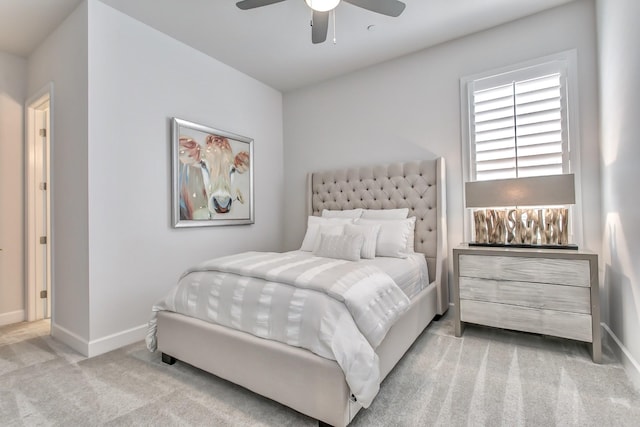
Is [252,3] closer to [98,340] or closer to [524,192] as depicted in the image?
[524,192]

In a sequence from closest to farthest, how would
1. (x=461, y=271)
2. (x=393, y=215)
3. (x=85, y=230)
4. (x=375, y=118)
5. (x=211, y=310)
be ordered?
(x=211, y=310) < (x=85, y=230) < (x=461, y=271) < (x=393, y=215) < (x=375, y=118)

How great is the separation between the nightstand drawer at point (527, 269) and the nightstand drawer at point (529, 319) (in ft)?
0.75

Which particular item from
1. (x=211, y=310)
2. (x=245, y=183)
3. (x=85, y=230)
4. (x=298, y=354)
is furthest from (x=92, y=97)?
(x=298, y=354)

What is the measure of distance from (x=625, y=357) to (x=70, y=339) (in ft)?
13.7

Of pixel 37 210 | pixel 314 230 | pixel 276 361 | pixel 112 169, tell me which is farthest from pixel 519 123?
pixel 37 210

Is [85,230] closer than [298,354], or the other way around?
[298,354]

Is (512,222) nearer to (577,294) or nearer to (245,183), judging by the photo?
(577,294)

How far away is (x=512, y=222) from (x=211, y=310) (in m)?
2.60

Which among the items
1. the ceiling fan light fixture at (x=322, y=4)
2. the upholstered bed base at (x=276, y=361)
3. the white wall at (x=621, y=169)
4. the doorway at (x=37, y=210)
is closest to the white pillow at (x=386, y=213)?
the upholstered bed base at (x=276, y=361)

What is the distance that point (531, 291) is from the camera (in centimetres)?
237

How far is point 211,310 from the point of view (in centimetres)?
198

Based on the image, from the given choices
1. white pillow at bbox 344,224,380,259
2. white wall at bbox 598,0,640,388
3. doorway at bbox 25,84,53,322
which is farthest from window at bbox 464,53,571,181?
doorway at bbox 25,84,53,322

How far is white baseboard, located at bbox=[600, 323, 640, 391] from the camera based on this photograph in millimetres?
1860

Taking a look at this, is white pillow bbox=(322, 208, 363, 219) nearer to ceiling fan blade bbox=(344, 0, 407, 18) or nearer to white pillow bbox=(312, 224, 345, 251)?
white pillow bbox=(312, 224, 345, 251)
